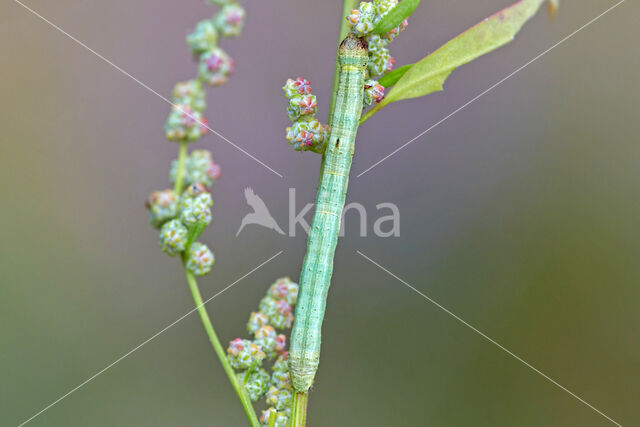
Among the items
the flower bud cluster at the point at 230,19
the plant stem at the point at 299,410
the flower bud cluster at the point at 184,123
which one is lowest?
the plant stem at the point at 299,410

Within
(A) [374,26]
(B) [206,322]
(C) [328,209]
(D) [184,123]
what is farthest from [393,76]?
(B) [206,322]

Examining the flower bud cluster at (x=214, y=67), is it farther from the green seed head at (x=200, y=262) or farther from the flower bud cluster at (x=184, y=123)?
the green seed head at (x=200, y=262)

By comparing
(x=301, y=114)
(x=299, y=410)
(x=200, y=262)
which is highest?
(x=301, y=114)

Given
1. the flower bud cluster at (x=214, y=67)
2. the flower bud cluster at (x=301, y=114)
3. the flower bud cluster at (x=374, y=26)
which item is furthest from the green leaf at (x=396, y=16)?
the flower bud cluster at (x=214, y=67)

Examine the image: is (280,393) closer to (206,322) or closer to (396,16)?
(206,322)

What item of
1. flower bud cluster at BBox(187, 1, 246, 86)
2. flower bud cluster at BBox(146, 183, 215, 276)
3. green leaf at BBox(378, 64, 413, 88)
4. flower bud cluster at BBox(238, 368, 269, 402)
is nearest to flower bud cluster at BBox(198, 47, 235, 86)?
flower bud cluster at BBox(187, 1, 246, 86)

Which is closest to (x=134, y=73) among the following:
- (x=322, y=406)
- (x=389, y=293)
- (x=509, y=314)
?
(x=389, y=293)
